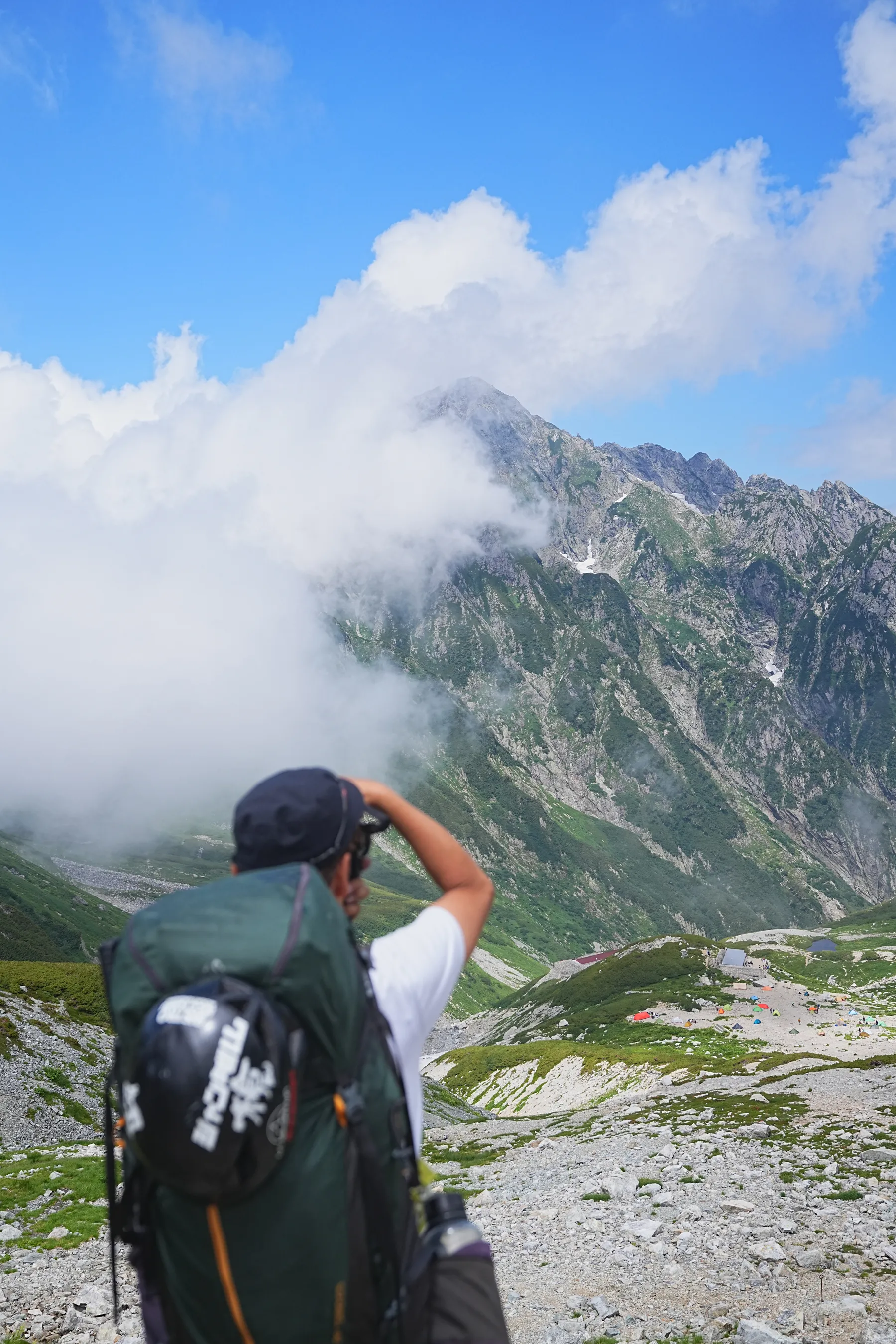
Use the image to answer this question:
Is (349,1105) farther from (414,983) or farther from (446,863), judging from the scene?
(446,863)

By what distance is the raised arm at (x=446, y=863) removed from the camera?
204 inches

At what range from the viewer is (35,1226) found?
80.7 ft

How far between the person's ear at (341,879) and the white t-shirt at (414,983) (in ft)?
1.09

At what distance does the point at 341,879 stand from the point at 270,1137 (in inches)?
54.6

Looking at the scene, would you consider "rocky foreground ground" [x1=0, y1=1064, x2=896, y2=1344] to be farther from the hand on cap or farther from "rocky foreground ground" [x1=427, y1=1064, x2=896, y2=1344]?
the hand on cap

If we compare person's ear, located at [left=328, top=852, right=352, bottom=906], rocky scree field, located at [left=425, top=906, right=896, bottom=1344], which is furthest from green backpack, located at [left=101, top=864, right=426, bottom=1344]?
rocky scree field, located at [left=425, top=906, right=896, bottom=1344]

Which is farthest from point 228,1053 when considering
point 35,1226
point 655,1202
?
point 35,1226

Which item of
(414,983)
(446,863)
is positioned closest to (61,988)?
(446,863)

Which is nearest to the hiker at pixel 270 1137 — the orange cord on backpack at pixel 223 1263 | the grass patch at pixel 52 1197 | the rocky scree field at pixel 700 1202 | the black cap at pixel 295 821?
the orange cord on backpack at pixel 223 1263

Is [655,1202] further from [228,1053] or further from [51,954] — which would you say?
[51,954]

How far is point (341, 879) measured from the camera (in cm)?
473

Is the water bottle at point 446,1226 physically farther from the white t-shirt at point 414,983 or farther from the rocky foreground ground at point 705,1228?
the rocky foreground ground at point 705,1228

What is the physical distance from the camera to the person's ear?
4.68 meters

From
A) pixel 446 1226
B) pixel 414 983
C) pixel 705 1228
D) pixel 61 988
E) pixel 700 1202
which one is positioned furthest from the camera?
pixel 61 988
